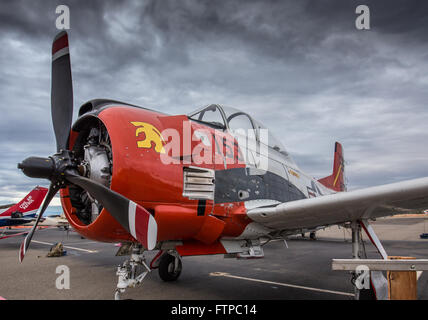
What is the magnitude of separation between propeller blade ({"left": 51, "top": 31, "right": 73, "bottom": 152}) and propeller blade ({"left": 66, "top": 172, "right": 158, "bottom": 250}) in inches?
47.3

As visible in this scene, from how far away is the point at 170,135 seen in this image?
4.01 m

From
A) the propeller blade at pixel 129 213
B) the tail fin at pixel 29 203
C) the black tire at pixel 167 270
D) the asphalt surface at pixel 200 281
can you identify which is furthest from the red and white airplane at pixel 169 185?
the tail fin at pixel 29 203

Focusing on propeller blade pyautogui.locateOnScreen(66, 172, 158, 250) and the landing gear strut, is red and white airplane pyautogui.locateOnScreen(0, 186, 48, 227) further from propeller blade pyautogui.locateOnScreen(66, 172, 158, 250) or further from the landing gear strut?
propeller blade pyautogui.locateOnScreen(66, 172, 158, 250)

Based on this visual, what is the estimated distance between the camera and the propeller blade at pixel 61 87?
161 inches

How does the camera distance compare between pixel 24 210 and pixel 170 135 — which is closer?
pixel 170 135

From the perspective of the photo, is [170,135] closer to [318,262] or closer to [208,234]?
[208,234]

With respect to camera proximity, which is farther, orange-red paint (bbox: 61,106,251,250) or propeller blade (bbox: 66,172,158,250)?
orange-red paint (bbox: 61,106,251,250)

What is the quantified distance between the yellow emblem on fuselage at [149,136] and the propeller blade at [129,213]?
0.69 m

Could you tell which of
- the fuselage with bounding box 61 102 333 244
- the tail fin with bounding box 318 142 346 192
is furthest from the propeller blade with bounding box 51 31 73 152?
the tail fin with bounding box 318 142 346 192

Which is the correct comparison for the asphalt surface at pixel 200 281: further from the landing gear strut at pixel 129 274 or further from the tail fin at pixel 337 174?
the tail fin at pixel 337 174

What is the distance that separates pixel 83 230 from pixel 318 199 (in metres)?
3.31

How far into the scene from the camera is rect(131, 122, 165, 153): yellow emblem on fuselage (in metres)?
3.68

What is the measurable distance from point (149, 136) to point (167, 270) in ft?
13.5
